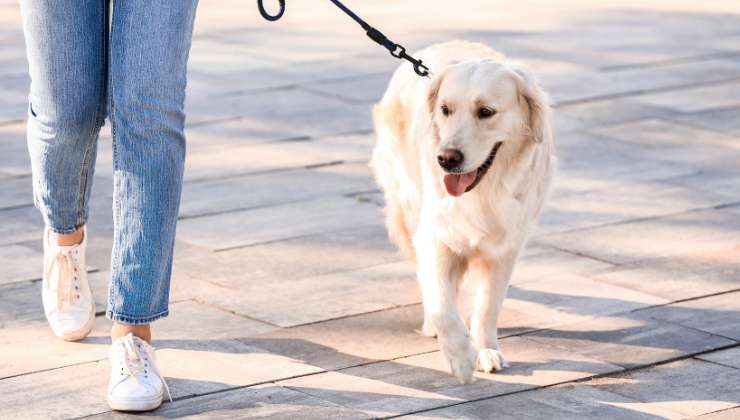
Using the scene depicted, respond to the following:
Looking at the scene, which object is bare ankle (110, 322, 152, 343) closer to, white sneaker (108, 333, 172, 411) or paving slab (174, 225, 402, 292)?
white sneaker (108, 333, 172, 411)

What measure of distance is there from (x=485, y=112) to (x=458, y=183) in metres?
0.23

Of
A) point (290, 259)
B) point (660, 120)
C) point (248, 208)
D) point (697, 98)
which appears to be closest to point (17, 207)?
point (248, 208)

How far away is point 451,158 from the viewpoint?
442cm

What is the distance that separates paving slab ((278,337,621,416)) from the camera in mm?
4234

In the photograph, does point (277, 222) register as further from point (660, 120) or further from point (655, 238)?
point (660, 120)

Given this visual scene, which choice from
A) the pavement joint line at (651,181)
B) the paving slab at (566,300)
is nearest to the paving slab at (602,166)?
the pavement joint line at (651,181)

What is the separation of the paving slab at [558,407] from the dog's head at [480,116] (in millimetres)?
666

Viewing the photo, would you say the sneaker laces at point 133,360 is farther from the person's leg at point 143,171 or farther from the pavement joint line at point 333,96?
the pavement joint line at point 333,96

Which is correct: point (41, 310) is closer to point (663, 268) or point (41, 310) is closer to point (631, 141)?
point (663, 268)

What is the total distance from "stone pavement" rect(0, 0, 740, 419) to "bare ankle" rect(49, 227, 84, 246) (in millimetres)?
312

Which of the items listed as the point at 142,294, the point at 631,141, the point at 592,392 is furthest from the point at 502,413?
the point at 631,141

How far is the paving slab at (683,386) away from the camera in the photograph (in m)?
4.22

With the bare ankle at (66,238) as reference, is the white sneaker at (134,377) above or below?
below

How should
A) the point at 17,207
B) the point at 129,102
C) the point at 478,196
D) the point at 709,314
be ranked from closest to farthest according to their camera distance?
the point at 129,102 → the point at 478,196 → the point at 709,314 → the point at 17,207
